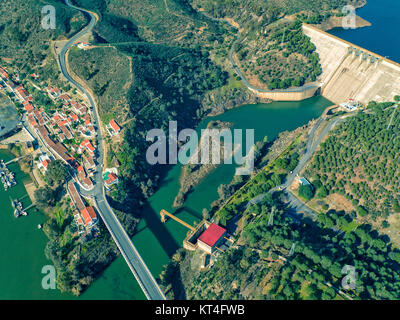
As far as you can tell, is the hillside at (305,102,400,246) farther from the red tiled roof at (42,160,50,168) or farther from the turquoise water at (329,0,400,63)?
the red tiled roof at (42,160,50,168)

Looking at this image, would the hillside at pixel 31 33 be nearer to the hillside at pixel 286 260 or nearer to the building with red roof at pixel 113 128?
the building with red roof at pixel 113 128

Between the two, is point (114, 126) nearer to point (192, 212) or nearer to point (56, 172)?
point (56, 172)

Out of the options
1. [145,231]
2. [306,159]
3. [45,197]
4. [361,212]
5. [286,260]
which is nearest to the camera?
[286,260]

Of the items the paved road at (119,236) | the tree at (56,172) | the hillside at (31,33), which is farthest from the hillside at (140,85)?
the tree at (56,172)

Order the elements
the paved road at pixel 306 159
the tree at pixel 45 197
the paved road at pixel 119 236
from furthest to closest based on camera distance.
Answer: the tree at pixel 45 197, the paved road at pixel 306 159, the paved road at pixel 119 236

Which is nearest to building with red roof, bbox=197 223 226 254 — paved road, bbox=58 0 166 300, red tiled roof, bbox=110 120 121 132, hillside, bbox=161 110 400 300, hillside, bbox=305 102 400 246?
hillside, bbox=161 110 400 300

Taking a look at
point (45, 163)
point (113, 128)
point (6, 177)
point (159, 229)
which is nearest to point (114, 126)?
point (113, 128)
